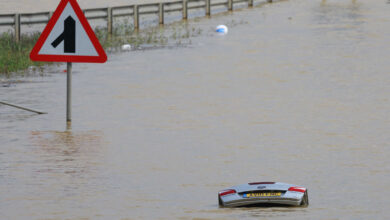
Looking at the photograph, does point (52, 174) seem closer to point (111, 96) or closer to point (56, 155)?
point (56, 155)

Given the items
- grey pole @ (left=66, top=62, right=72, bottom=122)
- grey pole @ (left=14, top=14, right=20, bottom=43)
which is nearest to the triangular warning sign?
grey pole @ (left=66, top=62, right=72, bottom=122)

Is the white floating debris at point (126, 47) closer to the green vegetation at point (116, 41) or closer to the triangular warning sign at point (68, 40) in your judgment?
the green vegetation at point (116, 41)

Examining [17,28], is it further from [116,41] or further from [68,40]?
[68,40]

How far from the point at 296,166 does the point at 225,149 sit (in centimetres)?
146

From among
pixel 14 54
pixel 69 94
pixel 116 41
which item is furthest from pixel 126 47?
pixel 69 94

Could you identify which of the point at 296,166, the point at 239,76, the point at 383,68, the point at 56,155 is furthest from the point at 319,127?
the point at 383,68

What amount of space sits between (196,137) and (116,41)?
20910 millimetres

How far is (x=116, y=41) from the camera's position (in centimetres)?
3384

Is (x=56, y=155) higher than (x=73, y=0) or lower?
lower

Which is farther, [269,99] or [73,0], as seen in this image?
[269,99]

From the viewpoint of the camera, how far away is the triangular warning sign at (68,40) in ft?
44.8

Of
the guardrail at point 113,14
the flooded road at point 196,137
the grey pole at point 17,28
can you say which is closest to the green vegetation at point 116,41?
the grey pole at point 17,28

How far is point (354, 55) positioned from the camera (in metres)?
26.9

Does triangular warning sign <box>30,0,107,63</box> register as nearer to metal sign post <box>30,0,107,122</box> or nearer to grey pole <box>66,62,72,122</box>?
metal sign post <box>30,0,107,122</box>
